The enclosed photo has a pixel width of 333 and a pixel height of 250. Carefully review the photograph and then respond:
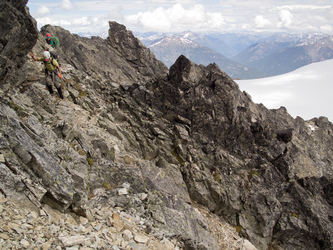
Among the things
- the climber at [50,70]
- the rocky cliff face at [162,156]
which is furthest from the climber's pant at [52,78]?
the rocky cliff face at [162,156]

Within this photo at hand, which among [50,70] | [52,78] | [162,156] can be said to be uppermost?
[50,70]

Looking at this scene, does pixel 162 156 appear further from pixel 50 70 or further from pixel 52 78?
pixel 50 70

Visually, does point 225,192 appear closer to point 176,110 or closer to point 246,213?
point 246,213

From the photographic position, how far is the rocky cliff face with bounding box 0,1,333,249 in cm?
1072

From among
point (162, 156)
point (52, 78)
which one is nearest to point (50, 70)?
point (52, 78)

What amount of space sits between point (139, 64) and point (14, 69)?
3569 cm

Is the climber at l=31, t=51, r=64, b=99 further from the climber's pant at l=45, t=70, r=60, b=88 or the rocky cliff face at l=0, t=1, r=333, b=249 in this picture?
the rocky cliff face at l=0, t=1, r=333, b=249

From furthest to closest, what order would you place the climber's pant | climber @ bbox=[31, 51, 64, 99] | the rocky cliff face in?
1. the climber's pant
2. climber @ bbox=[31, 51, 64, 99]
3. the rocky cliff face

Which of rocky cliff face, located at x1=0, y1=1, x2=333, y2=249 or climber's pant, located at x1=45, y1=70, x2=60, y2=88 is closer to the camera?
rocky cliff face, located at x1=0, y1=1, x2=333, y2=249

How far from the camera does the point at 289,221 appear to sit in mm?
22375

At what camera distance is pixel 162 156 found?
2381 cm

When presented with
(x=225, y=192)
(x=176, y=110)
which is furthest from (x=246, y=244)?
(x=176, y=110)

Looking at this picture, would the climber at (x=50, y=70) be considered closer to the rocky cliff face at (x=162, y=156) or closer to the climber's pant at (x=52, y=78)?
the climber's pant at (x=52, y=78)

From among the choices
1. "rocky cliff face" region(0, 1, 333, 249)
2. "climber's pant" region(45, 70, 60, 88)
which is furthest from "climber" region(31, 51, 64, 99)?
"rocky cliff face" region(0, 1, 333, 249)
